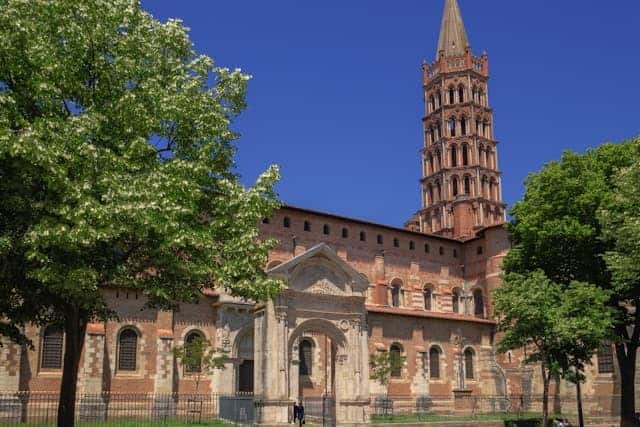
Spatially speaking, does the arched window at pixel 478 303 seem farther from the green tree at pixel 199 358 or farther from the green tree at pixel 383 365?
the green tree at pixel 199 358

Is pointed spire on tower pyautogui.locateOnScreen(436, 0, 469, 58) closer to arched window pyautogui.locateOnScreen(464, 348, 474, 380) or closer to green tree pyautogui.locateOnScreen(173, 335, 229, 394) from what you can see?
arched window pyautogui.locateOnScreen(464, 348, 474, 380)

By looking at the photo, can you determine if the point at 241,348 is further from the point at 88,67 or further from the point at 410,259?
the point at 88,67

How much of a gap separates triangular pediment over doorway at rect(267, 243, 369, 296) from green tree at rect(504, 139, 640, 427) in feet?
31.6

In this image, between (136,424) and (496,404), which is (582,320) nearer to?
(496,404)

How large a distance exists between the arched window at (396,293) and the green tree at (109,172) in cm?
3294

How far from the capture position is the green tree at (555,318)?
29.9 m

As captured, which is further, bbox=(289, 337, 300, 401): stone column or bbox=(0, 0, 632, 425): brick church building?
bbox=(289, 337, 300, 401): stone column

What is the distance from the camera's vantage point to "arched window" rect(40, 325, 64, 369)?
34469 millimetres

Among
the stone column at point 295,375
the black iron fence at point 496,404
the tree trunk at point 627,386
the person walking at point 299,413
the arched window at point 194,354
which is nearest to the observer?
the person walking at point 299,413

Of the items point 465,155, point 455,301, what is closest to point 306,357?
point 455,301

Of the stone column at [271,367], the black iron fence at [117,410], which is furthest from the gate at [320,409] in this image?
the black iron fence at [117,410]

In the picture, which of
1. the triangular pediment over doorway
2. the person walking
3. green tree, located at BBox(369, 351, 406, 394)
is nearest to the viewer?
the person walking

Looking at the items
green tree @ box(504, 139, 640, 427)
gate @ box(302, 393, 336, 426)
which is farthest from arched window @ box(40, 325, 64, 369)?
green tree @ box(504, 139, 640, 427)

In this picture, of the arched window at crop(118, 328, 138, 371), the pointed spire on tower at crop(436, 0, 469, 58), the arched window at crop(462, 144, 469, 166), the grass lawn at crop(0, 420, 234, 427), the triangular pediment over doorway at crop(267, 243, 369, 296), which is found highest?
the pointed spire on tower at crop(436, 0, 469, 58)
